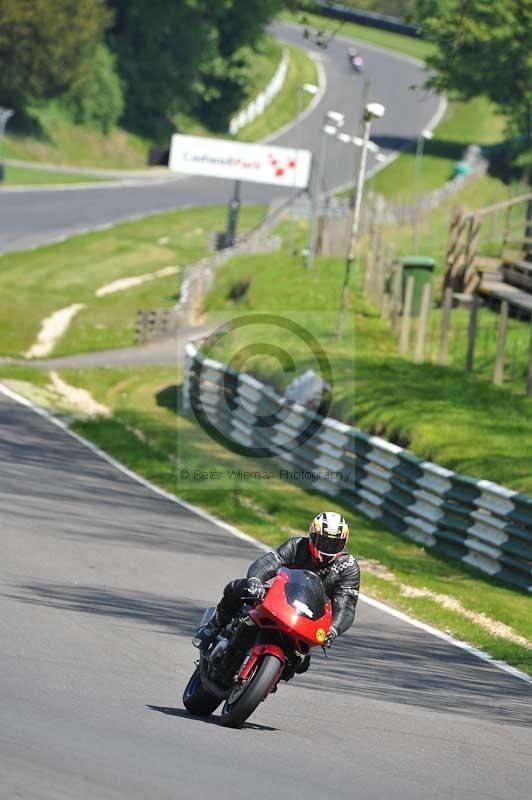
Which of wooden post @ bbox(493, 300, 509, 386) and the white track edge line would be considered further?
wooden post @ bbox(493, 300, 509, 386)

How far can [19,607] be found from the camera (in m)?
12.3

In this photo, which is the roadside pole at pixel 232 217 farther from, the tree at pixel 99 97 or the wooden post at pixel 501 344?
the tree at pixel 99 97

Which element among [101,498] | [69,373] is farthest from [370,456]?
[69,373]

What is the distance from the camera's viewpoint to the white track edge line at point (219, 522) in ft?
45.6

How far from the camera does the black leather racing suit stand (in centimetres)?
1005

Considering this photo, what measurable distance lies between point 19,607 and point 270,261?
37.2 metres

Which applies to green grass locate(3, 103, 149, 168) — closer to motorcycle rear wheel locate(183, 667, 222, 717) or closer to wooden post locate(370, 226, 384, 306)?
wooden post locate(370, 226, 384, 306)

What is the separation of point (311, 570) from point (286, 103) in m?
96.5

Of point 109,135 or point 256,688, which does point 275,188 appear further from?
point 256,688

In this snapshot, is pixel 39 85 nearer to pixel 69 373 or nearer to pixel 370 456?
pixel 69 373

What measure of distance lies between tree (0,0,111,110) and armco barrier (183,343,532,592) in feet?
188

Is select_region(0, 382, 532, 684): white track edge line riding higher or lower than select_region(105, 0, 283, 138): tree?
lower

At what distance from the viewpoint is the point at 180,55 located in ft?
323

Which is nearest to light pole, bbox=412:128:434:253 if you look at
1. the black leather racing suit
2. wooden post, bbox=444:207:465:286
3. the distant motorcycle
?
the distant motorcycle
